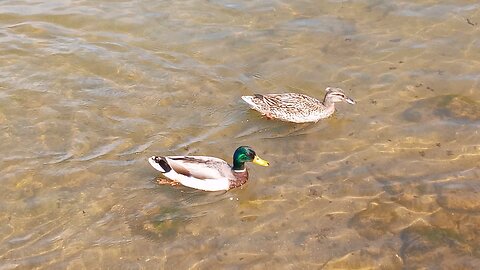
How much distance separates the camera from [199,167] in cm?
936

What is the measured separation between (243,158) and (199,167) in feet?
2.44

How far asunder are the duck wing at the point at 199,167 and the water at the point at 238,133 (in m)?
0.36

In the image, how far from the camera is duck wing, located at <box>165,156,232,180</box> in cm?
933

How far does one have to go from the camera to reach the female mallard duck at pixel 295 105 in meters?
11.1

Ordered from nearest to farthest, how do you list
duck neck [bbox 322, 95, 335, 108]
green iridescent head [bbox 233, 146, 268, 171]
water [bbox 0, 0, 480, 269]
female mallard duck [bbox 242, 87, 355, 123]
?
water [bbox 0, 0, 480, 269]
green iridescent head [bbox 233, 146, 268, 171]
female mallard duck [bbox 242, 87, 355, 123]
duck neck [bbox 322, 95, 335, 108]

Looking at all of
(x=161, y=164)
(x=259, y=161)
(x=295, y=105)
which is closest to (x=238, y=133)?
(x=295, y=105)

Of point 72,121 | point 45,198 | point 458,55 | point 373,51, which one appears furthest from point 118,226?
point 458,55

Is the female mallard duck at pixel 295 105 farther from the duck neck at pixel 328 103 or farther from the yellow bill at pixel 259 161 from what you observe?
the yellow bill at pixel 259 161

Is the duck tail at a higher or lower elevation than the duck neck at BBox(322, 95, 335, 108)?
lower

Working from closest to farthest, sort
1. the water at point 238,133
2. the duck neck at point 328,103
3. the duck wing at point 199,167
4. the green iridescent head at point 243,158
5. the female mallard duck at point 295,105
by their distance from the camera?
1. the water at point 238,133
2. the duck wing at point 199,167
3. the green iridescent head at point 243,158
4. the female mallard duck at point 295,105
5. the duck neck at point 328,103

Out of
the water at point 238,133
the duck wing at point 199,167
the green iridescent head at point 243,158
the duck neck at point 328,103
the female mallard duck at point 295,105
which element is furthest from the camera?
the duck neck at point 328,103

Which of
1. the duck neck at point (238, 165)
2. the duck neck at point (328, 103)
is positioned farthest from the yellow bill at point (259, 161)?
the duck neck at point (328, 103)

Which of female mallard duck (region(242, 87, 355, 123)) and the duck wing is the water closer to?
female mallard duck (region(242, 87, 355, 123))

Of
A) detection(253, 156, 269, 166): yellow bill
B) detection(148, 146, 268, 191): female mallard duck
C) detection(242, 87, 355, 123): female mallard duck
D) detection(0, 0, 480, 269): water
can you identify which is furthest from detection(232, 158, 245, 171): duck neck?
detection(242, 87, 355, 123): female mallard duck
